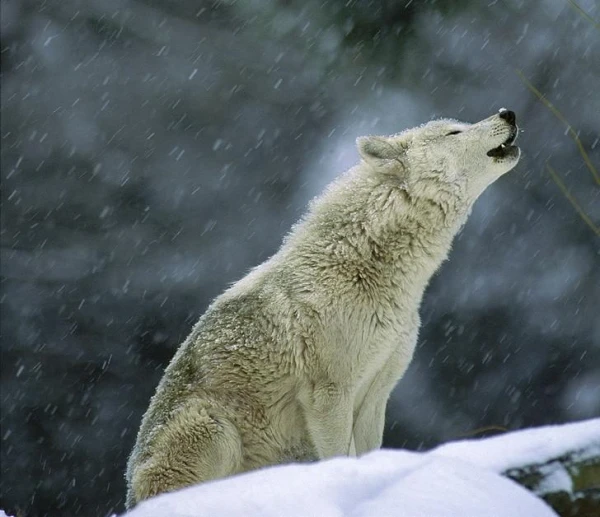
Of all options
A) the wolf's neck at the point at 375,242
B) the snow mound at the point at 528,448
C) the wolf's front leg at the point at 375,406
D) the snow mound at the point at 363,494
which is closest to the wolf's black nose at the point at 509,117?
the wolf's neck at the point at 375,242

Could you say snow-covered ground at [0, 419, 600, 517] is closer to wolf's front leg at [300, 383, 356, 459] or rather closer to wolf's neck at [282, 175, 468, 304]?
wolf's front leg at [300, 383, 356, 459]

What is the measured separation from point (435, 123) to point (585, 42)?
685cm

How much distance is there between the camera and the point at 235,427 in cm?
480

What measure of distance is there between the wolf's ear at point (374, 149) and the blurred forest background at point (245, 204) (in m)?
6.09

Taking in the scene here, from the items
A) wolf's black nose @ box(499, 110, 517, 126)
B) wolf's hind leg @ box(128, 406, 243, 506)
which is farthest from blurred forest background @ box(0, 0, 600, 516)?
wolf's hind leg @ box(128, 406, 243, 506)

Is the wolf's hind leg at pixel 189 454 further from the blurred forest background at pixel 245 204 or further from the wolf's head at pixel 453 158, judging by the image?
the blurred forest background at pixel 245 204

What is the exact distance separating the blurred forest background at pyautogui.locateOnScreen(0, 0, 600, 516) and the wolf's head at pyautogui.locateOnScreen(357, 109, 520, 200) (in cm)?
607

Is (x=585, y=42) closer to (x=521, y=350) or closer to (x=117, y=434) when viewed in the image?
(x=521, y=350)

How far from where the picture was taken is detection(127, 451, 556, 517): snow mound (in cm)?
206

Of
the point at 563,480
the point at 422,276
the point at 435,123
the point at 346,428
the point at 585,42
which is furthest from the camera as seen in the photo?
the point at 585,42

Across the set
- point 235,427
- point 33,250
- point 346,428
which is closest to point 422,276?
point 346,428

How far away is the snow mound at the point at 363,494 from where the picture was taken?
2.06 m

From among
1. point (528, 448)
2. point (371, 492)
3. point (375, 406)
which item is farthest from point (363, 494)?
point (375, 406)

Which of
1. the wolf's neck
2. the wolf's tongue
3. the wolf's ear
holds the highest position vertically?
the wolf's tongue
